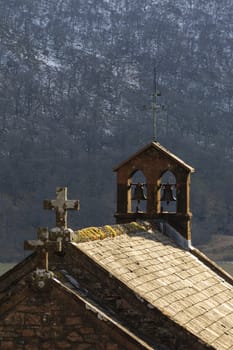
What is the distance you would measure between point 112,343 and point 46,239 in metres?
1.61

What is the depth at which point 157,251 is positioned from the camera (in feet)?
42.9

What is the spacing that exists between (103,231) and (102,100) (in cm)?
12835

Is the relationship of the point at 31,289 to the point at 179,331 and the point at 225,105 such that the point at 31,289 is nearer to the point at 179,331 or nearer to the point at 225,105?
the point at 179,331

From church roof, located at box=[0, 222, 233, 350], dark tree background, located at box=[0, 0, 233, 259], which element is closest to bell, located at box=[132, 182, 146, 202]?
church roof, located at box=[0, 222, 233, 350]

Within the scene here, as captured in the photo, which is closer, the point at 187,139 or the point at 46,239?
the point at 46,239

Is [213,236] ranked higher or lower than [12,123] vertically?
lower

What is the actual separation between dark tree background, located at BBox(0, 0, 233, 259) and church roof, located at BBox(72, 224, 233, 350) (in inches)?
2796

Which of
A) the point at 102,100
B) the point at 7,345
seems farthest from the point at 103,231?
the point at 102,100

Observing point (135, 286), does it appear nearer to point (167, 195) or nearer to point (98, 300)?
point (98, 300)

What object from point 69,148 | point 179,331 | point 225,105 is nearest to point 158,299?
point 179,331

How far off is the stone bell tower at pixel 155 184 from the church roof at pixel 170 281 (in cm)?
180

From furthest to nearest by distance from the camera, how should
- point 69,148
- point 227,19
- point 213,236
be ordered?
point 227,19 → point 69,148 → point 213,236

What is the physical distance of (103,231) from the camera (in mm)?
11789

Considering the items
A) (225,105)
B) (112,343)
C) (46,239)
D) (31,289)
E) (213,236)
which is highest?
(225,105)
